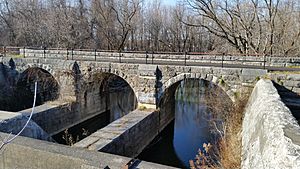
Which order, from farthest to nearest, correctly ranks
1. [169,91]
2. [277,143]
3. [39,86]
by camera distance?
1. [39,86]
2. [169,91]
3. [277,143]

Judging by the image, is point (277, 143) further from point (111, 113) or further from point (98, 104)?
point (111, 113)

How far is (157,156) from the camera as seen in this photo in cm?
1134

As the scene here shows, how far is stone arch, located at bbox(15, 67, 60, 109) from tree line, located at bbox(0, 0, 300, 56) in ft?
29.2

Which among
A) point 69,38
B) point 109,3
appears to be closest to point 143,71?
point 69,38

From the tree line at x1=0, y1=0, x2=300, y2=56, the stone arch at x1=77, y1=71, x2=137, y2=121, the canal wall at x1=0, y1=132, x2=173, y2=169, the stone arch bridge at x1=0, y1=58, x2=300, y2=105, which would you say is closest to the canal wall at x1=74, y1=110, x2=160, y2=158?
the stone arch bridge at x1=0, y1=58, x2=300, y2=105

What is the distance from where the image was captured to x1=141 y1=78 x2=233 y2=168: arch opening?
11466mm

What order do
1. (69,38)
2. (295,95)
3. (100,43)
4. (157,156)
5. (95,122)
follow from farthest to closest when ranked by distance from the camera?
(100,43), (69,38), (95,122), (157,156), (295,95)

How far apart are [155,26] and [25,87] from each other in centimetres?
1858

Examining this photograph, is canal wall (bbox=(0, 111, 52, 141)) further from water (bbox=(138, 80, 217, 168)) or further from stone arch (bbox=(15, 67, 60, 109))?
stone arch (bbox=(15, 67, 60, 109))

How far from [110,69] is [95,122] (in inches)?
157

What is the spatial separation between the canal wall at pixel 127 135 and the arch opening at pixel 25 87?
7.06m

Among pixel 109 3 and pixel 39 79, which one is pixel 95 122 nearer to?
pixel 39 79

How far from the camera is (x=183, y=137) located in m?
13.6

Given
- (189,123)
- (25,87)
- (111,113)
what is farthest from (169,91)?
(25,87)
